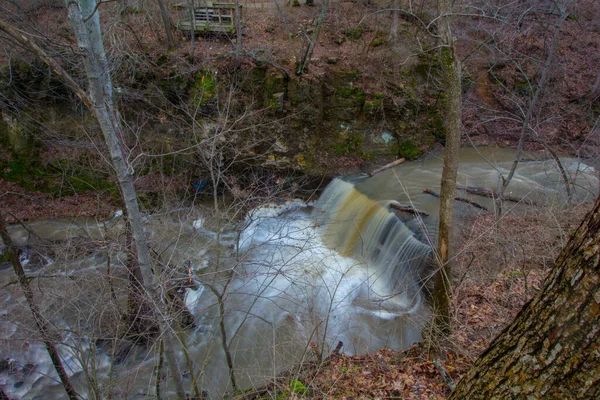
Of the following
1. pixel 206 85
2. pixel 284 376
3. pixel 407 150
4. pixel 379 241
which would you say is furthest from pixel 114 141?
pixel 407 150

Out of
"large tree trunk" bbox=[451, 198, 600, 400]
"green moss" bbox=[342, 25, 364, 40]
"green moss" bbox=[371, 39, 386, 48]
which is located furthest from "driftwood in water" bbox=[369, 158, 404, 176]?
"large tree trunk" bbox=[451, 198, 600, 400]

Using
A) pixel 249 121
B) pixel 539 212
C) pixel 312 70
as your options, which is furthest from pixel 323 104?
pixel 539 212

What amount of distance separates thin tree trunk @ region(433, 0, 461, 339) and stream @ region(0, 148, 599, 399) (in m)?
0.42

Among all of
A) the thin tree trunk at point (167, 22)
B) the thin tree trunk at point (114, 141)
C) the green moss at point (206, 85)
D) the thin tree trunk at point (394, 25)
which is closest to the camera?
the thin tree trunk at point (114, 141)

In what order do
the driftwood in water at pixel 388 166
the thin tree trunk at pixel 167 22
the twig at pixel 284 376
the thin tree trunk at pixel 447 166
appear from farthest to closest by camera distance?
the driftwood in water at pixel 388 166 → the thin tree trunk at pixel 167 22 → the twig at pixel 284 376 → the thin tree trunk at pixel 447 166

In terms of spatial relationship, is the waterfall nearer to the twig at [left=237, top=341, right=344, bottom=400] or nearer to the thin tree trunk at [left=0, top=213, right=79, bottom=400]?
the twig at [left=237, top=341, right=344, bottom=400]

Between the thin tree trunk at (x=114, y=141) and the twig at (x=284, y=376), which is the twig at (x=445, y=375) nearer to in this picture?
the twig at (x=284, y=376)

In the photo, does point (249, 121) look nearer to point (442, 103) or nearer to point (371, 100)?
point (371, 100)

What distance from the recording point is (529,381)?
4.34ft

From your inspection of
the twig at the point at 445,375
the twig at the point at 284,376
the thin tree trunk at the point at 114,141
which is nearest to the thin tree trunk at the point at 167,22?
the thin tree trunk at the point at 114,141

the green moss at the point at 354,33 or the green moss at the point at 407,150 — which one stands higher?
the green moss at the point at 354,33

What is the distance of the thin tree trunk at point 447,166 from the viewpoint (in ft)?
15.8

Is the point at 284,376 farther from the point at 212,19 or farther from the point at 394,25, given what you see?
the point at 212,19

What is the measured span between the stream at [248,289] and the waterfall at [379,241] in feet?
0.12
